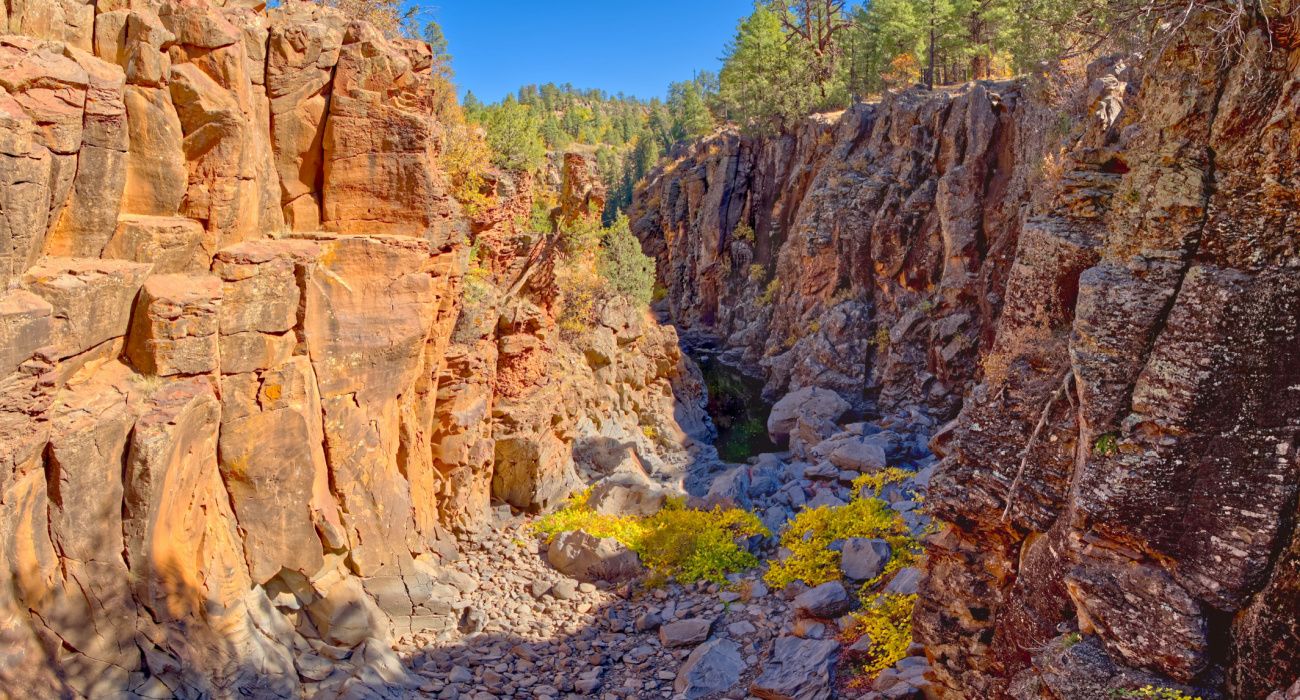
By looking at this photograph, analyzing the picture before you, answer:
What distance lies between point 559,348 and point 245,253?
11581 millimetres

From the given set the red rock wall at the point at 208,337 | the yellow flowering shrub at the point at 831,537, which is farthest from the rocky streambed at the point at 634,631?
the red rock wall at the point at 208,337

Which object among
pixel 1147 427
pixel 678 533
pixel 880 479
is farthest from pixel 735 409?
pixel 1147 427

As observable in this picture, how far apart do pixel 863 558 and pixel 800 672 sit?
3.52 m

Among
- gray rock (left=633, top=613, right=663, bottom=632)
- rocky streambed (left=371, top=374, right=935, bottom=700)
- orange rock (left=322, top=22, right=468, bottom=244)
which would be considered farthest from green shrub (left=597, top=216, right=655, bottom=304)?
gray rock (left=633, top=613, right=663, bottom=632)

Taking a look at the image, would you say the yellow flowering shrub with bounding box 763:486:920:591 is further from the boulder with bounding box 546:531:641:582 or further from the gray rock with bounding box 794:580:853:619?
the boulder with bounding box 546:531:641:582

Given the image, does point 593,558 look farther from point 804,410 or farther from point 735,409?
point 735,409

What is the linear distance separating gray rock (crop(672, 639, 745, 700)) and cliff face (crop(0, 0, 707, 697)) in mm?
4388

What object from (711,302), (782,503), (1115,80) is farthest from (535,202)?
(711,302)

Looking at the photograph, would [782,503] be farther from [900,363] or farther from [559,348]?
[900,363]

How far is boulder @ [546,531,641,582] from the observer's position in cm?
1548

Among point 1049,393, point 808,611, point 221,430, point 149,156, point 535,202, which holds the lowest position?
point 808,611

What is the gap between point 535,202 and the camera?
21984mm

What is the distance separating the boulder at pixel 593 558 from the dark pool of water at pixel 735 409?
10578mm

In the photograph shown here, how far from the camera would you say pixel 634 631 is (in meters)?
13.7
